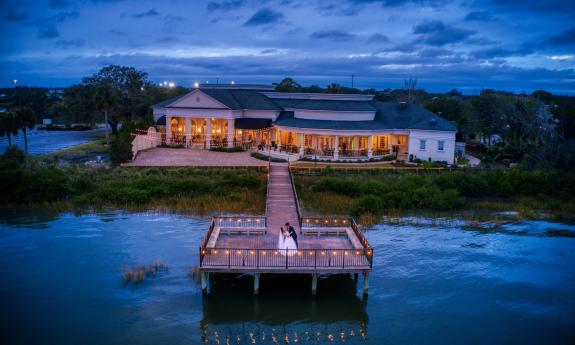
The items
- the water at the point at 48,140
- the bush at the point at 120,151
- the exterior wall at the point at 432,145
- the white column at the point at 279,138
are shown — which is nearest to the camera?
the bush at the point at 120,151

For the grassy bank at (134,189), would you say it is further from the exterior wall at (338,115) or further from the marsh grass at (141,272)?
the exterior wall at (338,115)

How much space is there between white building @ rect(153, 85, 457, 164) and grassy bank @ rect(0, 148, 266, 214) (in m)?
9.26

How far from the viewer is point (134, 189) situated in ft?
115

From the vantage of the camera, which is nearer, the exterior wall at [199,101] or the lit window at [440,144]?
the lit window at [440,144]

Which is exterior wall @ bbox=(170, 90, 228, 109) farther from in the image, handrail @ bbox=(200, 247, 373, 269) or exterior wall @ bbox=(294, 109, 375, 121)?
handrail @ bbox=(200, 247, 373, 269)

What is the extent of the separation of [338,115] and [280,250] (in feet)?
92.2

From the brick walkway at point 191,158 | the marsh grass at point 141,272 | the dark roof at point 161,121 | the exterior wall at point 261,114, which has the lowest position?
the marsh grass at point 141,272

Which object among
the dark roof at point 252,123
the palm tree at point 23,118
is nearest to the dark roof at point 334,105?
the dark roof at point 252,123

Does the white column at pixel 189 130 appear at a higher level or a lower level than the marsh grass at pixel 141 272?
higher

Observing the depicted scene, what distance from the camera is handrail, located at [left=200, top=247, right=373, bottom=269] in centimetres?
2005

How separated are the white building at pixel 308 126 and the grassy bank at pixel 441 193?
6064 mm

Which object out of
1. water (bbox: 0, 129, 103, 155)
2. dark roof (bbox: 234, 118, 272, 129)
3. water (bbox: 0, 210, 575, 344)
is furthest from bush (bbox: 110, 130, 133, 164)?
water (bbox: 0, 210, 575, 344)

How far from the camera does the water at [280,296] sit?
18.1 meters

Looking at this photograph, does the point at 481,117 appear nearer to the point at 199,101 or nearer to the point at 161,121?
the point at 199,101
